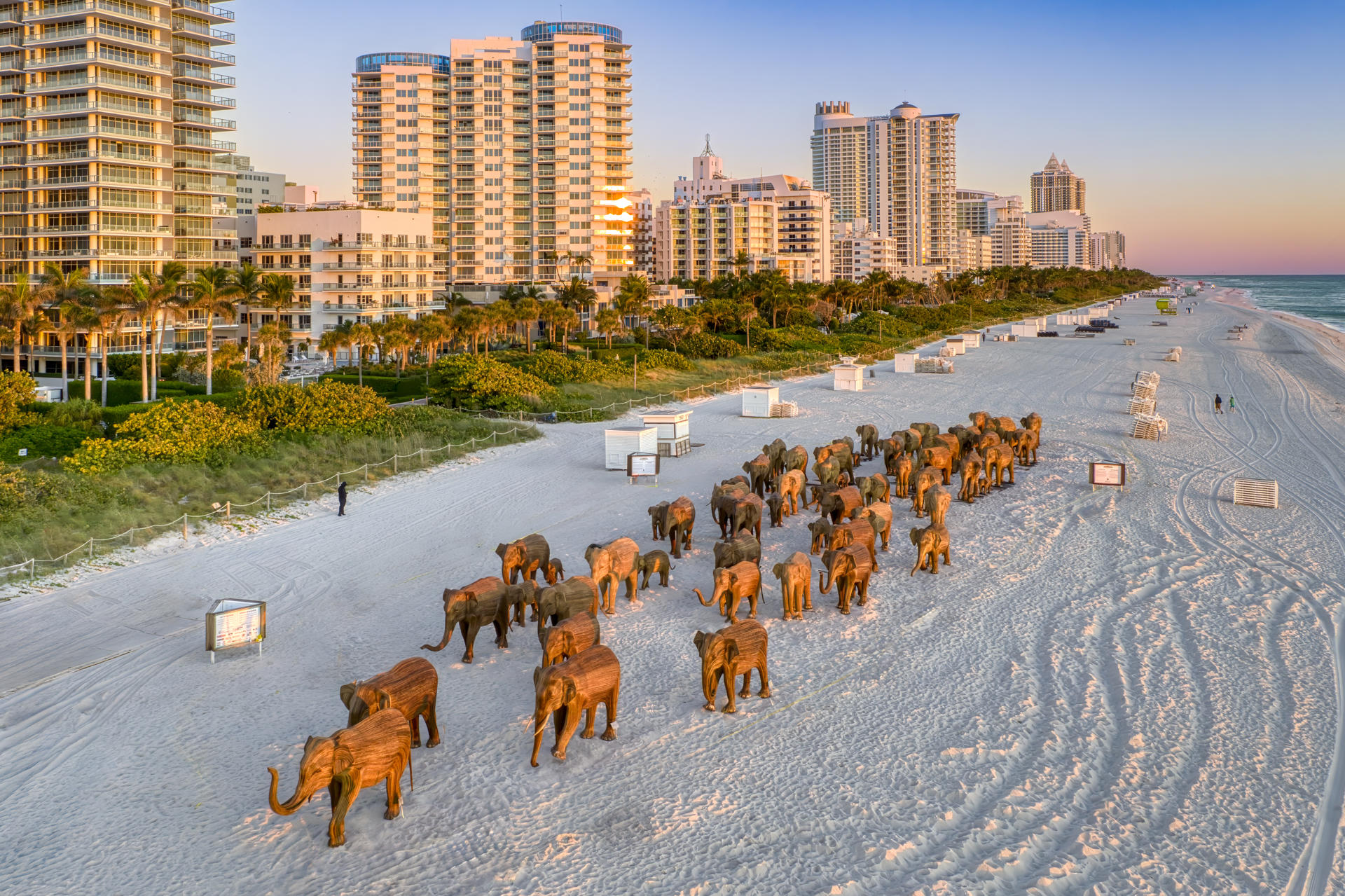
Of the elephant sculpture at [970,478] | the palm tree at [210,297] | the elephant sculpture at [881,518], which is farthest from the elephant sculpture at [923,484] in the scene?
the palm tree at [210,297]

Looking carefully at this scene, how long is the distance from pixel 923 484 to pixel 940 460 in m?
3.47

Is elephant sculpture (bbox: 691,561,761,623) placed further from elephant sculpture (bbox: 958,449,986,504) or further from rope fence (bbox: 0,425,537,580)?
rope fence (bbox: 0,425,537,580)

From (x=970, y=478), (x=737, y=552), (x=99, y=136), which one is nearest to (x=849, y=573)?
(x=737, y=552)

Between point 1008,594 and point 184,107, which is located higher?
point 184,107

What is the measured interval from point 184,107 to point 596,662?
247 feet

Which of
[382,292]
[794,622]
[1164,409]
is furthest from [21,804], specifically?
[382,292]

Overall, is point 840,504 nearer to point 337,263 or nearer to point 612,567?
point 612,567

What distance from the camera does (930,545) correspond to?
68.3ft

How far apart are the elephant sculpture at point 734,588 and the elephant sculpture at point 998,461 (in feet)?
43.2

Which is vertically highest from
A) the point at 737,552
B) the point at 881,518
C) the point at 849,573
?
the point at 881,518

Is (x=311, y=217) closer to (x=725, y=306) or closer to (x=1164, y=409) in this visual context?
(x=725, y=306)

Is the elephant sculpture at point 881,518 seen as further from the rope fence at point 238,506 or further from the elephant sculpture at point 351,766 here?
the rope fence at point 238,506

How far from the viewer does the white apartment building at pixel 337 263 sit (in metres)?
86.4

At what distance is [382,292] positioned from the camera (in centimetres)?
8812
